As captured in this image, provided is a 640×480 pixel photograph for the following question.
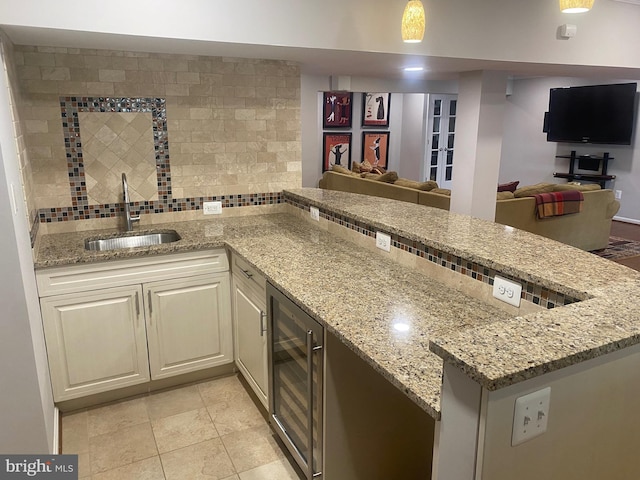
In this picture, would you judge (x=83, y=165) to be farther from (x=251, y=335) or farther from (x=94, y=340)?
(x=251, y=335)

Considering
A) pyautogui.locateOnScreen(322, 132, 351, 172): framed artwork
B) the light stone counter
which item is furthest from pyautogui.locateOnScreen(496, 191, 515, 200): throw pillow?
pyautogui.locateOnScreen(322, 132, 351, 172): framed artwork

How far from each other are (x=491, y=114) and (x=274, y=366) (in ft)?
11.3

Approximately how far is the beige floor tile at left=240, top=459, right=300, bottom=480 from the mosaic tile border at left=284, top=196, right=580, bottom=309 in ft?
3.84

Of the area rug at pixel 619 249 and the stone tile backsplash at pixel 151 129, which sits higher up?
the stone tile backsplash at pixel 151 129

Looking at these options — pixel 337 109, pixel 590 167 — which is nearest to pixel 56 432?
pixel 590 167

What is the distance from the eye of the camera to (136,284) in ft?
8.80

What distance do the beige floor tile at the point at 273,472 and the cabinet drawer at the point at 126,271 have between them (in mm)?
1111

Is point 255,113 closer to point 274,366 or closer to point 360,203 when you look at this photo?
point 360,203

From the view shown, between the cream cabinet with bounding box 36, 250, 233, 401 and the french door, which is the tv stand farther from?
the cream cabinet with bounding box 36, 250, 233, 401

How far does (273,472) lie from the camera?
7.45 ft

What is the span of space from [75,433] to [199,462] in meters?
0.74

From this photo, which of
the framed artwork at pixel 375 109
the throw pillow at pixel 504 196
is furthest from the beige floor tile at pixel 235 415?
the framed artwork at pixel 375 109

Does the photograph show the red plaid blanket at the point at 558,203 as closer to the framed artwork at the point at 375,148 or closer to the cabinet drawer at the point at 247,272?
the cabinet drawer at the point at 247,272

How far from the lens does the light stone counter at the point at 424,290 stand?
1.11 m
